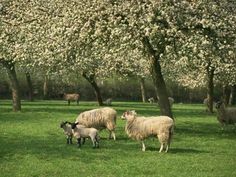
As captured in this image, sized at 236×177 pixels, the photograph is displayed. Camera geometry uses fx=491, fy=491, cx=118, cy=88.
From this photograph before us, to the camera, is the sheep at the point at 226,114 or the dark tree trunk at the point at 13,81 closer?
the sheep at the point at 226,114

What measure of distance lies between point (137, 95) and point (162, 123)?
54.5 meters

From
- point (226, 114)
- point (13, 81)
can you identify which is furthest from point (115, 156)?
point (13, 81)

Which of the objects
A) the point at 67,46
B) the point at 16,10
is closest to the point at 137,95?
the point at 16,10

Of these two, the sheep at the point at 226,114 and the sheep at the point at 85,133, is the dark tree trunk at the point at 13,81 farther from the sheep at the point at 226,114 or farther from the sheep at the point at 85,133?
the sheep at the point at 85,133

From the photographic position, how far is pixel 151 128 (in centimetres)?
2030

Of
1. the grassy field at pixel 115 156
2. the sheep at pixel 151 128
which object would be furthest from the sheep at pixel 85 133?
the sheep at pixel 151 128

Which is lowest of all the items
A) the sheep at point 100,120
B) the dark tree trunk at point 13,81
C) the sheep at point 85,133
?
the sheep at point 85,133

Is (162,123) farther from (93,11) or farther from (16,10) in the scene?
(16,10)

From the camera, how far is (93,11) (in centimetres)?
2536

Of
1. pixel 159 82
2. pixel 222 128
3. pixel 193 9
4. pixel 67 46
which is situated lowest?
pixel 222 128

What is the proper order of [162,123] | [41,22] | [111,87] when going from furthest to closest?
[111,87]
[41,22]
[162,123]

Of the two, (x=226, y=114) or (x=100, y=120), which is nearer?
(x=100, y=120)

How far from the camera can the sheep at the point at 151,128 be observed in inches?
782

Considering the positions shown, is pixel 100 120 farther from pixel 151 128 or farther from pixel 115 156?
pixel 115 156
